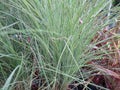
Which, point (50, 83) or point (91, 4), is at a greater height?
point (91, 4)

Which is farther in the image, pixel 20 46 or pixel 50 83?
pixel 20 46

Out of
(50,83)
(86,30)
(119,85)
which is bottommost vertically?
(119,85)

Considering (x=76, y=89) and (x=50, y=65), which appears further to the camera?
(x=76, y=89)

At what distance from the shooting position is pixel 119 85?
42.8 inches

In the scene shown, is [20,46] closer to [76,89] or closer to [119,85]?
[76,89]

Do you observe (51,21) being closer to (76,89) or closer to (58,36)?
(58,36)

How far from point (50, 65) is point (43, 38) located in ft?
0.31

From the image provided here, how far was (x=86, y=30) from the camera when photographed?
0.95m

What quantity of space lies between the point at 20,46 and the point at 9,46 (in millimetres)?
93

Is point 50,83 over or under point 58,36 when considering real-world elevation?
under

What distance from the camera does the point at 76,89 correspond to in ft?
3.60

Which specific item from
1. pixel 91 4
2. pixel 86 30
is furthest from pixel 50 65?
pixel 91 4

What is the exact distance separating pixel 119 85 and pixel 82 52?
24 centimetres

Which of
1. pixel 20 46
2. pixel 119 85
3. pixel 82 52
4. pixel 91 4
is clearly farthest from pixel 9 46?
pixel 119 85
